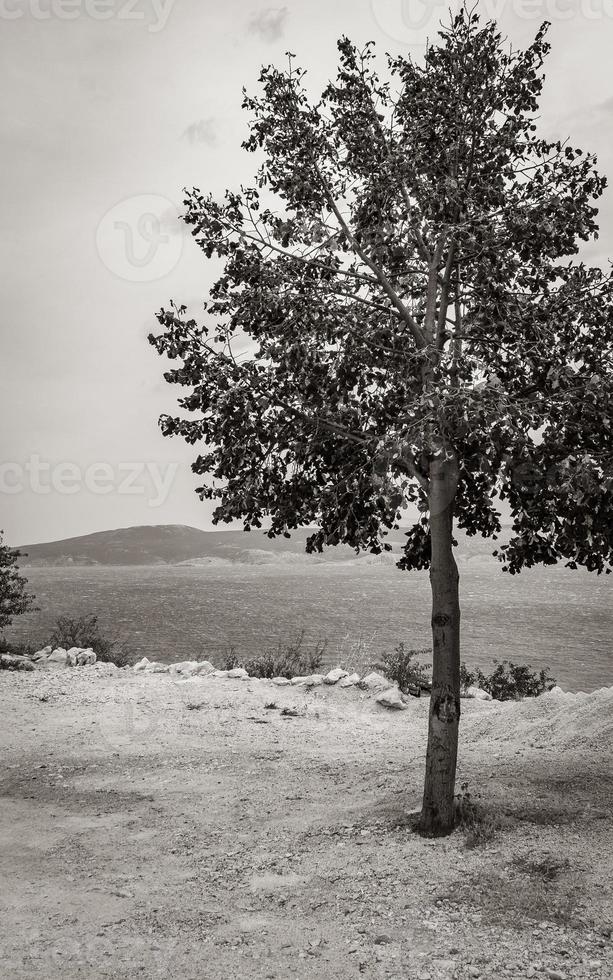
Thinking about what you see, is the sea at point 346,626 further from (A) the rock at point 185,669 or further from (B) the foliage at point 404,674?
(A) the rock at point 185,669

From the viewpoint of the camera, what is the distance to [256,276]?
862 centimetres

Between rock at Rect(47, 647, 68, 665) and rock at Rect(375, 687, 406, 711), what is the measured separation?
8260mm

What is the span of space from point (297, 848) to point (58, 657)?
12.4 m

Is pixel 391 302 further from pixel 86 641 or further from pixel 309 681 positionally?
pixel 86 641

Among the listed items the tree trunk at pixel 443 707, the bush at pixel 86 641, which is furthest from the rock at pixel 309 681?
the tree trunk at pixel 443 707

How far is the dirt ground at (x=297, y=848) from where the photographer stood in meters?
5.45

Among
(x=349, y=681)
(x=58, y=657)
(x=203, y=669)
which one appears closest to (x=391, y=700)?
(x=349, y=681)

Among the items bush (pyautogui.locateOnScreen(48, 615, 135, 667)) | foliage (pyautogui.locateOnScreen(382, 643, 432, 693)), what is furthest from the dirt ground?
bush (pyautogui.locateOnScreen(48, 615, 135, 667))

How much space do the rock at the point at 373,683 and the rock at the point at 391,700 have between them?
0.62m

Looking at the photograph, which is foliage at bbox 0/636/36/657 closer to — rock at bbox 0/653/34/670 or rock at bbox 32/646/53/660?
rock at bbox 32/646/53/660

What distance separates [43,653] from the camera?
1884 centimetres

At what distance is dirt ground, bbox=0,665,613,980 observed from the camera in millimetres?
5453

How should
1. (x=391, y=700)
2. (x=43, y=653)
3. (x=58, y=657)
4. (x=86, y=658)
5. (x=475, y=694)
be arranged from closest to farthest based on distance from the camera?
(x=391, y=700) < (x=475, y=694) < (x=86, y=658) < (x=58, y=657) < (x=43, y=653)

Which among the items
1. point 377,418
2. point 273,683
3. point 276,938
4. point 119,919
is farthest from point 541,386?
point 273,683
